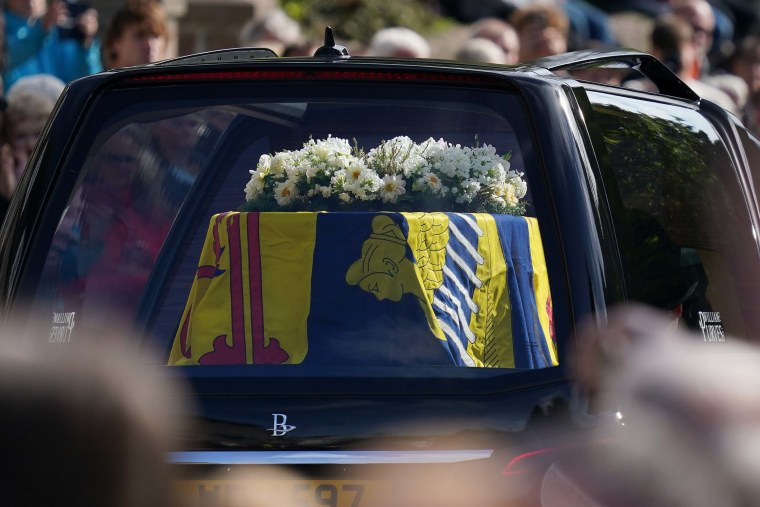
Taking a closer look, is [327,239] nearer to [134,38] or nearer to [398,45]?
[134,38]

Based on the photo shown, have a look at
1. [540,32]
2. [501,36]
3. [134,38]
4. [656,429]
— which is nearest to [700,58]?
[501,36]

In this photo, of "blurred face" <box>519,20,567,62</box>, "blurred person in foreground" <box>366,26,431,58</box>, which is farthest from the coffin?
"blurred face" <box>519,20,567,62</box>

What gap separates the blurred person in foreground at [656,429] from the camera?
2977mm

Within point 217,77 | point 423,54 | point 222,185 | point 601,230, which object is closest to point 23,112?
point 423,54

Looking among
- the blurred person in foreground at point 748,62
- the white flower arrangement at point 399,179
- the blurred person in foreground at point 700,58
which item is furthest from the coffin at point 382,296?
the blurred person in foreground at point 748,62

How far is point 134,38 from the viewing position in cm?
872

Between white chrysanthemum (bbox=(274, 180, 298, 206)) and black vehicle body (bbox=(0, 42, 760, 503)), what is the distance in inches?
12.4

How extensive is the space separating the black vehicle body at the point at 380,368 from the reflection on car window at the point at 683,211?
0.13 metres

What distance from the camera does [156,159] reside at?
3867 millimetres

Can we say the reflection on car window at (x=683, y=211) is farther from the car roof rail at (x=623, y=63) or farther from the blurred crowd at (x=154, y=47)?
the blurred crowd at (x=154, y=47)

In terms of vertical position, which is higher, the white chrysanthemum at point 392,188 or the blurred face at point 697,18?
the blurred face at point 697,18

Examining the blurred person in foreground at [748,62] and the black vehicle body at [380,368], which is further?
the blurred person in foreground at [748,62]

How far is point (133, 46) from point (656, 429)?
241 inches

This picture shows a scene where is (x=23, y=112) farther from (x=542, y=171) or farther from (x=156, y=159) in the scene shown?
(x=542, y=171)
